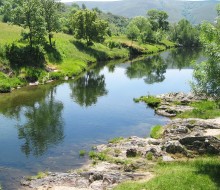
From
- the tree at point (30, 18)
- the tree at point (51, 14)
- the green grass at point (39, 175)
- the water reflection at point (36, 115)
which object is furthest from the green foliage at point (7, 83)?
the green grass at point (39, 175)

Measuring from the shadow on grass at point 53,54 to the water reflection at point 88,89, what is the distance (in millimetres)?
8736

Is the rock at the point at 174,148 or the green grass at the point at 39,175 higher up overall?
the rock at the point at 174,148

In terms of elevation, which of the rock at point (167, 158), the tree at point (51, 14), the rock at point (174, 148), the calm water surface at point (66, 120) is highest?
the tree at point (51, 14)

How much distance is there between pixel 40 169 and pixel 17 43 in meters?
60.0

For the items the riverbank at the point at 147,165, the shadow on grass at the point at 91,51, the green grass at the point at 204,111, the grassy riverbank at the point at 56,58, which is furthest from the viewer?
the shadow on grass at the point at 91,51

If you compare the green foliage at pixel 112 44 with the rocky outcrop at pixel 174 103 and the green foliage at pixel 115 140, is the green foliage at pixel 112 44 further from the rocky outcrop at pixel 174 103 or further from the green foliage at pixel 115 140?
the green foliage at pixel 115 140

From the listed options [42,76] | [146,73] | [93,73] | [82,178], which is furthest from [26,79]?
[82,178]

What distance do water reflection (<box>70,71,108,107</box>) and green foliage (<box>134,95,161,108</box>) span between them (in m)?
8.73

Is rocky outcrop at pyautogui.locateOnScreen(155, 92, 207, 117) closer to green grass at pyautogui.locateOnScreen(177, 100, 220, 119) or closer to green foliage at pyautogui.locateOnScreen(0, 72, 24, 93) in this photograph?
green grass at pyautogui.locateOnScreen(177, 100, 220, 119)

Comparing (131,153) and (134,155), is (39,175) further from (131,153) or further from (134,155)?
(134,155)

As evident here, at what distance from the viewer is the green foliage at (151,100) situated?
64944mm

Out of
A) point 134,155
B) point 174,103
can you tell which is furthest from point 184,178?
point 174,103

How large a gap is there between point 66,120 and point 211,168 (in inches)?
1050

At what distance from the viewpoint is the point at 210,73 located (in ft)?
108
